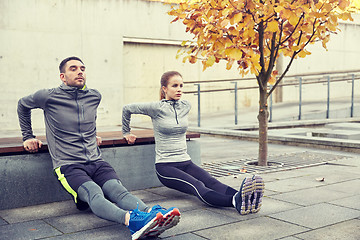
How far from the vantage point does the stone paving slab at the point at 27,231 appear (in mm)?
3838

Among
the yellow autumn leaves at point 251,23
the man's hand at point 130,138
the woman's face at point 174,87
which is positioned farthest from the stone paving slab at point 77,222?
the yellow autumn leaves at point 251,23

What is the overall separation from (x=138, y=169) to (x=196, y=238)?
202 centimetres

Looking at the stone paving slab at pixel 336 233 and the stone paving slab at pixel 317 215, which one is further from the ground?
the stone paving slab at pixel 336 233

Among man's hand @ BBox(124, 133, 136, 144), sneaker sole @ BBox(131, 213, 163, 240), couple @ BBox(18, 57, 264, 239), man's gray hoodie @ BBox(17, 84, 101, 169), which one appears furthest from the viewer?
man's hand @ BBox(124, 133, 136, 144)

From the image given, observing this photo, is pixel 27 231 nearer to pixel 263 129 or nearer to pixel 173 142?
pixel 173 142

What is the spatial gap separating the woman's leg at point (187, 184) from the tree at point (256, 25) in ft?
5.54

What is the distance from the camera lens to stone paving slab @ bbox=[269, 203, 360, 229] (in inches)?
165

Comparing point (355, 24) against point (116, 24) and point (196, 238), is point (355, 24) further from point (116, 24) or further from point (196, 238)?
point (196, 238)

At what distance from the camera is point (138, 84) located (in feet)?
53.3

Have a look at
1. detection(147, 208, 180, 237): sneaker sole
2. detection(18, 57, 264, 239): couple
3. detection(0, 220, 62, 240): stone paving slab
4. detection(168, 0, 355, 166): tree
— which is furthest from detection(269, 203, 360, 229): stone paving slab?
detection(168, 0, 355, 166): tree

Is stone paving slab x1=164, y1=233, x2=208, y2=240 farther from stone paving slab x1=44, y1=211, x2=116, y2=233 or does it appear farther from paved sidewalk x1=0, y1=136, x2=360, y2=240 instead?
stone paving slab x1=44, y1=211, x2=116, y2=233

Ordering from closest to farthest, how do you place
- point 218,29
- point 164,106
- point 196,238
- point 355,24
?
point 196,238 < point 164,106 < point 218,29 < point 355,24

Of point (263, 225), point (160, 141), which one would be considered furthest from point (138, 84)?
point (263, 225)

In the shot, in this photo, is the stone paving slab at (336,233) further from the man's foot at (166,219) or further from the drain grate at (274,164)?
the drain grate at (274,164)
